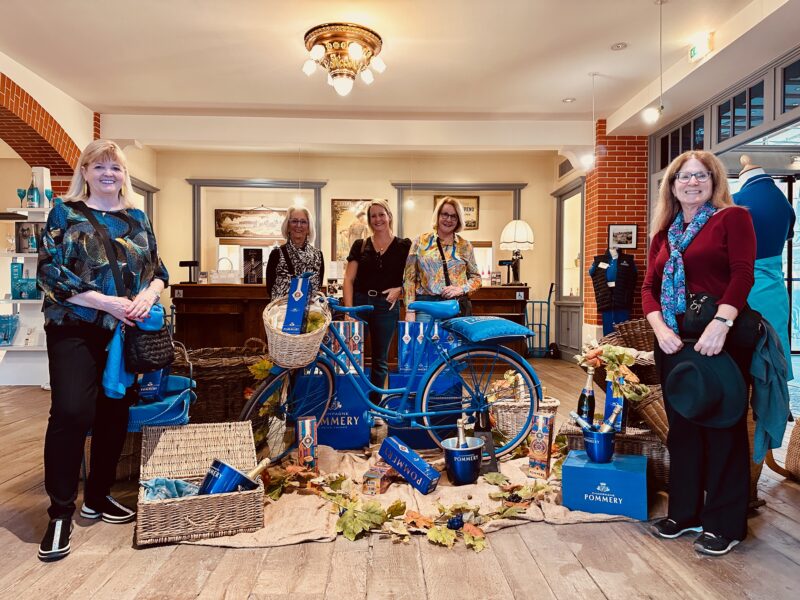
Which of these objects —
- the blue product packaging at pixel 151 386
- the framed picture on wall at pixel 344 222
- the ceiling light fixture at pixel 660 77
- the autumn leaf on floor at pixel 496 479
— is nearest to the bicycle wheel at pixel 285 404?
the blue product packaging at pixel 151 386

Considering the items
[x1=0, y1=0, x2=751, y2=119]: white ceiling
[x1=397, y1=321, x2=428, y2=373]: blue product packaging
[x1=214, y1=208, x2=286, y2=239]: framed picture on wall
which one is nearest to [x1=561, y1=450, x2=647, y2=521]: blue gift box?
[x1=397, y1=321, x2=428, y2=373]: blue product packaging

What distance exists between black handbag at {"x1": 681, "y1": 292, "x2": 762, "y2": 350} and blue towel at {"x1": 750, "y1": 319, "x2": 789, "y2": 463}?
0.05 metres

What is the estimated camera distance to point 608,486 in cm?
229

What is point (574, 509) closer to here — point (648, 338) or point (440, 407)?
point (440, 407)

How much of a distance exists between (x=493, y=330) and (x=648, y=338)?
3.05ft

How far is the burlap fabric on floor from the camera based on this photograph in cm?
207

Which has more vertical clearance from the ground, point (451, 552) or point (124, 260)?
point (124, 260)

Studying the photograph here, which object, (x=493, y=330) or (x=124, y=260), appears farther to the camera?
(x=493, y=330)

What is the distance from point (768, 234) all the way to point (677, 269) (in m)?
0.76

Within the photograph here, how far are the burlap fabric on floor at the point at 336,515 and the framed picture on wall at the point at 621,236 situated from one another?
4.21 meters

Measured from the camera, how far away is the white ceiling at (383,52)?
3932 mm

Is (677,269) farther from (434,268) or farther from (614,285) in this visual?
(614,285)

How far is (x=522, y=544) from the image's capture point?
2064 millimetres

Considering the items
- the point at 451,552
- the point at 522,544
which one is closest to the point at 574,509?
the point at 522,544
